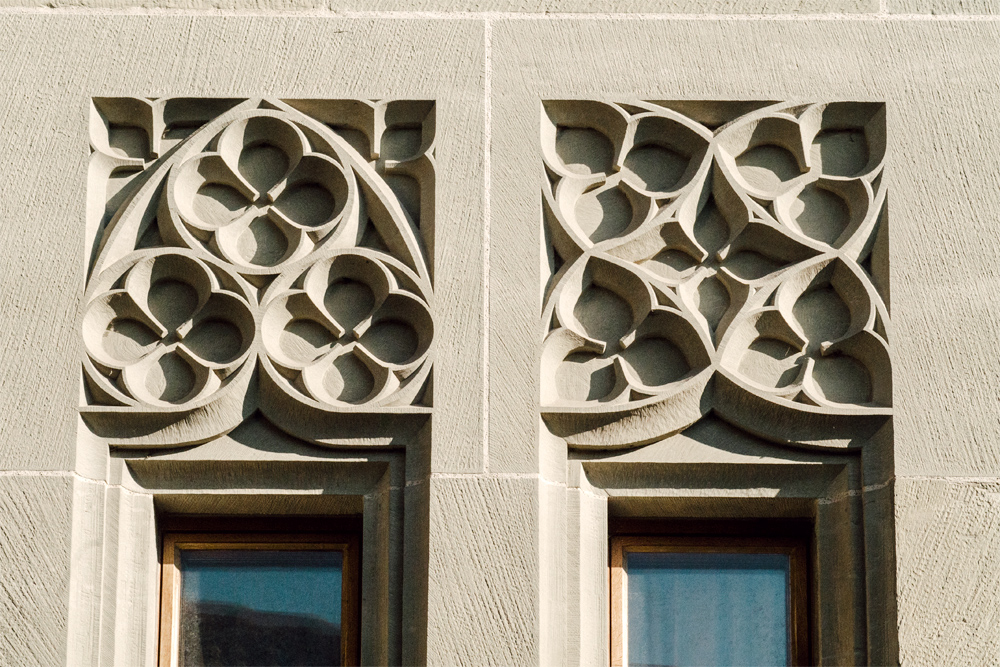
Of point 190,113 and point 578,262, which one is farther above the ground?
point 190,113

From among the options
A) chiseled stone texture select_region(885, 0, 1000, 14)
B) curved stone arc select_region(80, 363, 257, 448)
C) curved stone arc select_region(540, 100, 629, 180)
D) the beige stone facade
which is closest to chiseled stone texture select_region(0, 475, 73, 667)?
the beige stone facade

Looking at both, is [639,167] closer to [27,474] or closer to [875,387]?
[875,387]

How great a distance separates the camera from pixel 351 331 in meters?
5.23

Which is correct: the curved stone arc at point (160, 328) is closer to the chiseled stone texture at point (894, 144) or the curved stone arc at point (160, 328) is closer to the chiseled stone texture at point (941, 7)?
the chiseled stone texture at point (894, 144)

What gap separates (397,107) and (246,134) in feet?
1.63

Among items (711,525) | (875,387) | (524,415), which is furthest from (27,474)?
(875,387)

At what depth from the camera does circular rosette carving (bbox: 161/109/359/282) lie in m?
5.26

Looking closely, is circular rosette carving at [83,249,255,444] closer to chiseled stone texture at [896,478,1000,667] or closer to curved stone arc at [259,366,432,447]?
curved stone arc at [259,366,432,447]

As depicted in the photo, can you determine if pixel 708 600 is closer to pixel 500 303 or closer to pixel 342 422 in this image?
pixel 500 303

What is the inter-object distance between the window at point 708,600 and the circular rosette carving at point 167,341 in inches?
53.2

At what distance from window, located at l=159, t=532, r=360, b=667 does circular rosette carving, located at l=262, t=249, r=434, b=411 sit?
1.69 feet

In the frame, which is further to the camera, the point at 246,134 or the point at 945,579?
the point at 246,134

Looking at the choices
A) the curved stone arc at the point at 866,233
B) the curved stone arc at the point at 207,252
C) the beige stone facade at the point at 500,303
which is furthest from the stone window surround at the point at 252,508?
the curved stone arc at the point at 866,233

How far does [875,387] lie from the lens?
5.17 metres
